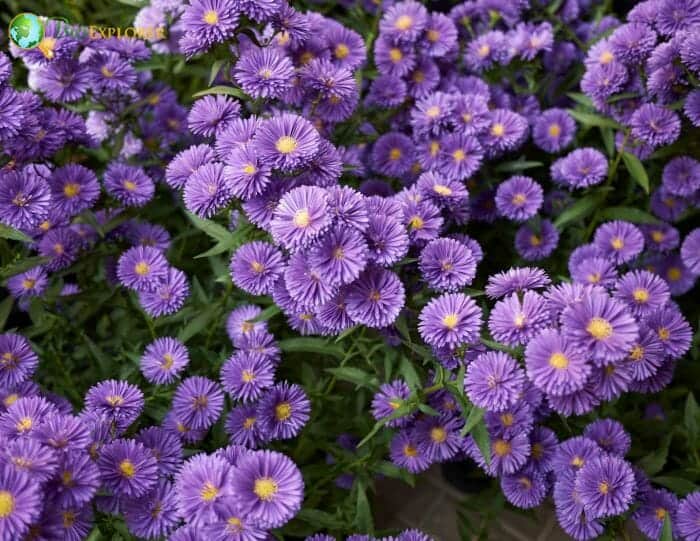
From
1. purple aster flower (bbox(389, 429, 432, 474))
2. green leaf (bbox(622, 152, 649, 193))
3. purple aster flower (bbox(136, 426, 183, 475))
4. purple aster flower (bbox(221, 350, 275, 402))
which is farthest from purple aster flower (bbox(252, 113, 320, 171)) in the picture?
green leaf (bbox(622, 152, 649, 193))

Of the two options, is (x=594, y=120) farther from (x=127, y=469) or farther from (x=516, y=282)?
(x=127, y=469)

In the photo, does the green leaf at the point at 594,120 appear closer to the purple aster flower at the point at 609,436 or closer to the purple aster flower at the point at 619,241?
the purple aster flower at the point at 619,241

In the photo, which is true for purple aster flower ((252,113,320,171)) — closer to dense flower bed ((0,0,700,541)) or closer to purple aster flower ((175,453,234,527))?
dense flower bed ((0,0,700,541))

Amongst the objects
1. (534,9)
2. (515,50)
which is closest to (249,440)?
(515,50)

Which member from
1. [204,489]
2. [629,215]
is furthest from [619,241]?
[204,489]

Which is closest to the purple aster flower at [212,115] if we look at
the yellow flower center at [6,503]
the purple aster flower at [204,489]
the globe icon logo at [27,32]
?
the globe icon logo at [27,32]
